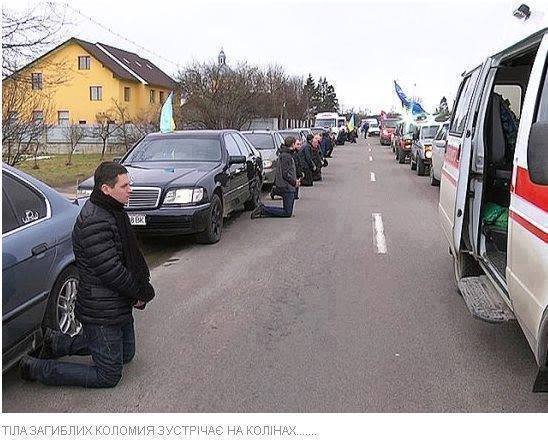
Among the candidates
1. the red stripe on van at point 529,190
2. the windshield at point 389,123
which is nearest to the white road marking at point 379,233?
the red stripe on van at point 529,190

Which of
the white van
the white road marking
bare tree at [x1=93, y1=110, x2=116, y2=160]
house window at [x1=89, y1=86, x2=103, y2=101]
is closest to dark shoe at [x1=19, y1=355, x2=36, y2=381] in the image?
the white van

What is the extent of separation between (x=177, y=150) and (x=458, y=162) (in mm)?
5641

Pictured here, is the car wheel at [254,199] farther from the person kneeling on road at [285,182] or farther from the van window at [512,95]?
the van window at [512,95]

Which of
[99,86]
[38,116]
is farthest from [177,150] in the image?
[99,86]

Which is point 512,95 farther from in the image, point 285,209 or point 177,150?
point 285,209

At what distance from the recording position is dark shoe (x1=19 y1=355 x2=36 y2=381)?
4457 millimetres

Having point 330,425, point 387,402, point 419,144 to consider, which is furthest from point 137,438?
point 419,144

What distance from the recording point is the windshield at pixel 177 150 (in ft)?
33.8

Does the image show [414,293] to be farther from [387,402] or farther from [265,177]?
[265,177]

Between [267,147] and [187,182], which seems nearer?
[187,182]

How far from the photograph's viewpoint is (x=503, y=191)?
5.92 metres

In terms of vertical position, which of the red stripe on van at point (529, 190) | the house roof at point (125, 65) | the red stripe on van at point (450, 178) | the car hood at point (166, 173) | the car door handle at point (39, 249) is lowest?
the car door handle at point (39, 249)

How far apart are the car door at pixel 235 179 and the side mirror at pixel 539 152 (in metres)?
7.22

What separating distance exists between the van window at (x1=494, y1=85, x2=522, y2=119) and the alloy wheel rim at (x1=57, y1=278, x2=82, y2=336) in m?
4.45
